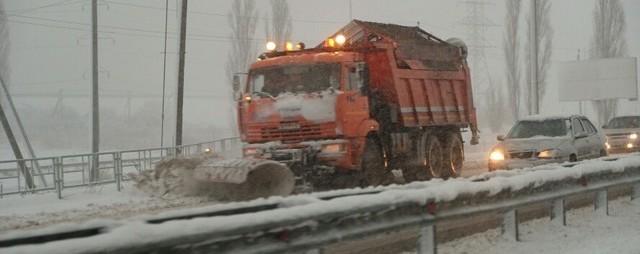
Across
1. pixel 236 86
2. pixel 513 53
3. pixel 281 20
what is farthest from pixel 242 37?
pixel 236 86

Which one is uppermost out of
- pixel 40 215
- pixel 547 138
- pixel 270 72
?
pixel 270 72

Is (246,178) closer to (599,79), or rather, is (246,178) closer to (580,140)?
(580,140)

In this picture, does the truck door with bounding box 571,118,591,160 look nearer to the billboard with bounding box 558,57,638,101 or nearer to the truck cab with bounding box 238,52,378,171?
the truck cab with bounding box 238,52,378,171

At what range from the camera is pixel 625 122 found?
31297mm

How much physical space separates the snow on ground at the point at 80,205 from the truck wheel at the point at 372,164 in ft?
10.6

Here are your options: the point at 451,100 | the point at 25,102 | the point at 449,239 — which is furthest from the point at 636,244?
the point at 25,102

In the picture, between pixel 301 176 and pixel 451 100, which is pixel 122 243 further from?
pixel 451 100

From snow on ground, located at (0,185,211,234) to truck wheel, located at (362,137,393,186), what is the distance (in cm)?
323

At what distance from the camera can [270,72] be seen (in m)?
15.0

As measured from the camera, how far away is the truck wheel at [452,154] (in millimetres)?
18219

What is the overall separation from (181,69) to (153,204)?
26.7 feet

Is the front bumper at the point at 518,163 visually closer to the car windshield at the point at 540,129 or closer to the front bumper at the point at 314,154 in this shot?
the car windshield at the point at 540,129

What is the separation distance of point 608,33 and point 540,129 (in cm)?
4119

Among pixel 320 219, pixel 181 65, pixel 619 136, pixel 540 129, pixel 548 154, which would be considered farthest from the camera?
pixel 619 136
